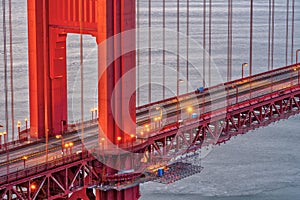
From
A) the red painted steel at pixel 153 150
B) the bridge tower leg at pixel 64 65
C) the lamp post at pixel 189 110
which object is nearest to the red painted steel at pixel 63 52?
the bridge tower leg at pixel 64 65

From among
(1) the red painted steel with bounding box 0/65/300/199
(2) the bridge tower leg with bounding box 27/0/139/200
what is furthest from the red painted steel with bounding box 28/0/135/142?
(1) the red painted steel with bounding box 0/65/300/199

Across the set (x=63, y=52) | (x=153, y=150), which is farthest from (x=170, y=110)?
(x=63, y=52)

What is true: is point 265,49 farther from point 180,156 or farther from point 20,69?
point 180,156

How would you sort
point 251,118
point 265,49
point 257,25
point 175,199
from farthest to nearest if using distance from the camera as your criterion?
1. point 257,25
2. point 265,49
3. point 175,199
4. point 251,118

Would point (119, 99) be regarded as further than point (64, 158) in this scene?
Yes

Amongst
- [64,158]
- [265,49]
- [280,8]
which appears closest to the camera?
[64,158]

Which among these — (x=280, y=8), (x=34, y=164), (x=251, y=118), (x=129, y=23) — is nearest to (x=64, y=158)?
(x=34, y=164)

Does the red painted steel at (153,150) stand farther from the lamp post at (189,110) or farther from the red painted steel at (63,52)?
the red painted steel at (63,52)

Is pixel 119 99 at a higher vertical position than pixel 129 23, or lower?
lower
